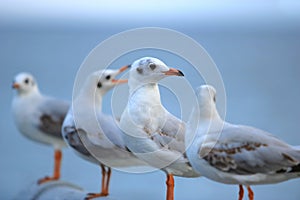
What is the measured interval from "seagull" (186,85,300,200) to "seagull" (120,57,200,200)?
83 mm

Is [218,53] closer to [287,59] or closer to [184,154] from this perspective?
[287,59]

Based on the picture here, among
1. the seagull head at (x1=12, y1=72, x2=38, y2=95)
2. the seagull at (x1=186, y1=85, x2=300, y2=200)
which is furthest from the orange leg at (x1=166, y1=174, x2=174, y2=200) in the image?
the seagull head at (x1=12, y1=72, x2=38, y2=95)

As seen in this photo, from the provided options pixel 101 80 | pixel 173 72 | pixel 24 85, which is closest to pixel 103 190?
pixel 101 80

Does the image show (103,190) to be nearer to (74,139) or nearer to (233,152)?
(74,139)

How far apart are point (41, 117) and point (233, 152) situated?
84.4 inches

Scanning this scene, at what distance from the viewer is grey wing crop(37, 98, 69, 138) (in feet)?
17.2

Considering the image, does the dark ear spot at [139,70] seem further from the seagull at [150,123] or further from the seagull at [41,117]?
the seagull at [41,117]

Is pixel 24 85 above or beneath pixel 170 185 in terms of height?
above

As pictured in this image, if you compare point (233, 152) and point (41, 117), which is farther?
point (41, 117)

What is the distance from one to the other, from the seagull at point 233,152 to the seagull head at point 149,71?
0.21 metres

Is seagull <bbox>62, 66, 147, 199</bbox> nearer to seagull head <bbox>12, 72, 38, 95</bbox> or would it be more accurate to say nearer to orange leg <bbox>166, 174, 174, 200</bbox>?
orange leg <bbox>166, 174, 174, 200</bbox>

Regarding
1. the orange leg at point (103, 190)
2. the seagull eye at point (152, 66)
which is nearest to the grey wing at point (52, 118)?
the orange leg at point (103, 190)

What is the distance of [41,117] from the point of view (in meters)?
5.29

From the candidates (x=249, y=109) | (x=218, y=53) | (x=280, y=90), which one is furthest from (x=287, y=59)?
(x=249, y=109)
